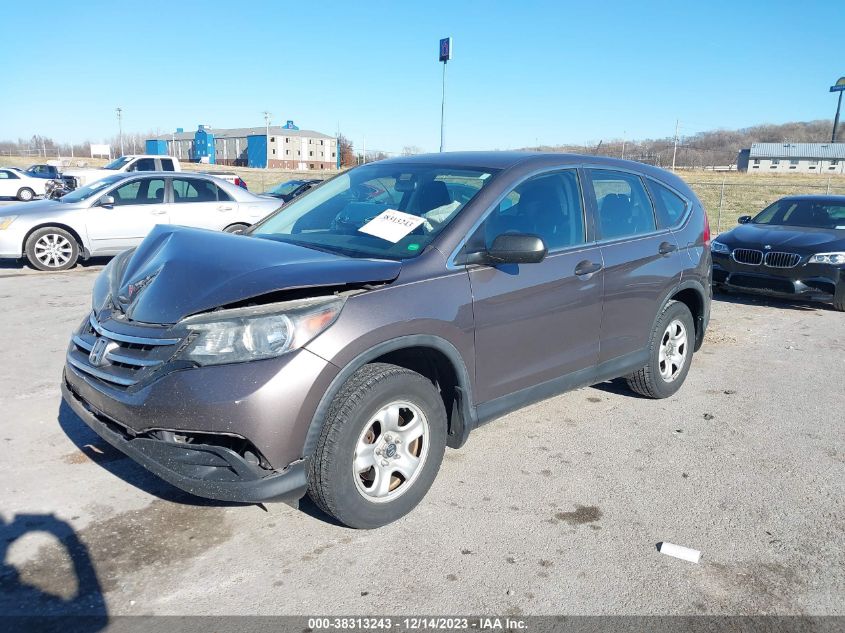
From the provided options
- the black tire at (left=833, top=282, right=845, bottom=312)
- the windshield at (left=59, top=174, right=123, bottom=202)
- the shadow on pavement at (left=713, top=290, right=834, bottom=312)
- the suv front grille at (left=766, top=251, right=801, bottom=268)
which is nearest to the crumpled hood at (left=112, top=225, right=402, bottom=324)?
the suv front grille at (left=766, top=251, right=801, bottom=268)

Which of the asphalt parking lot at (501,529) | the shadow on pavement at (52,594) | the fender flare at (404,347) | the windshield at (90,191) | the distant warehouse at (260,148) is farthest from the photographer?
the distant warehouse at (260,148)

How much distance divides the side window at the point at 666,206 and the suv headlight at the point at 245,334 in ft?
10.5

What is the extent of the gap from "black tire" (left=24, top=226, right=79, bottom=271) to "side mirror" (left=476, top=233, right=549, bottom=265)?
9.14m

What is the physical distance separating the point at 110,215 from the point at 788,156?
91.7 meters

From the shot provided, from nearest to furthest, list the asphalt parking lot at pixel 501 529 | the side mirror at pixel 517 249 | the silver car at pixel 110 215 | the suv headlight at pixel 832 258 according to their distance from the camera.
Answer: the asphalt parking lot at pixel 501 529 < the side mirror at pixel 517 249 < the suv headlight at pixel 832 258 < the silver car at pixel 110 215

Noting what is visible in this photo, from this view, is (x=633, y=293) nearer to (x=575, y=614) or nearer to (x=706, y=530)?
(x=706, y=530)

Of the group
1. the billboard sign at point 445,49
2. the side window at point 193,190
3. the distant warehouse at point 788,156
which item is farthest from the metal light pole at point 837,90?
the side window at point 193,190

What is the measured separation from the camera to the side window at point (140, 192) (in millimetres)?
10812

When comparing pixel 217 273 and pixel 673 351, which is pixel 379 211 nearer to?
pixel 217 273

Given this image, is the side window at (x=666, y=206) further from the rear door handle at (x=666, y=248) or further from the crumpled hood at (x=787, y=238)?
the crumpled hood at (x=787, y=238)

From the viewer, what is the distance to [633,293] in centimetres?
454

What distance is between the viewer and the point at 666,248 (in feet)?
16.0

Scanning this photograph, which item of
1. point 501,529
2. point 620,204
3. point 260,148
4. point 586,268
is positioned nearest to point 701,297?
point 620,204

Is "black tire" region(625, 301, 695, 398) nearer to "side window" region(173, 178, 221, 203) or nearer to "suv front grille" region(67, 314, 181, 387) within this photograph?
"suv front grille" region(67, 314, 181, 387)
